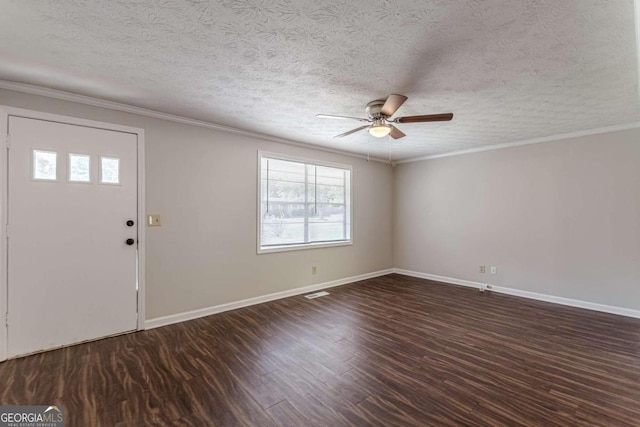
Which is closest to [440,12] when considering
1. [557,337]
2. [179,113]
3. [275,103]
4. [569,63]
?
[569,63]

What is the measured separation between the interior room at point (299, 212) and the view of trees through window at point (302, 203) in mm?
46

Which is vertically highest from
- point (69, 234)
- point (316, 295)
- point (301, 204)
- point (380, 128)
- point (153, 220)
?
point (380, 128)

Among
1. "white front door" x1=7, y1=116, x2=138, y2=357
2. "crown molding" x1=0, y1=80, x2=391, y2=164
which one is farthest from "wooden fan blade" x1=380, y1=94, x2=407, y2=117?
"white front door" x1=7, y1=116, x2=138, y2=357

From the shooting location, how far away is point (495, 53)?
2.03 metres

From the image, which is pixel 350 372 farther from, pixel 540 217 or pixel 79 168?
pixel 540 217

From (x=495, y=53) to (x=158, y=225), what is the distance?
369 cm

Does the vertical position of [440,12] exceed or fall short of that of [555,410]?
it exceeds it

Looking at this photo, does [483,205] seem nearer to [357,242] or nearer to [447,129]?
[447,129]

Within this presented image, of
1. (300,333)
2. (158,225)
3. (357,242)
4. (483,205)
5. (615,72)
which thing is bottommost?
(300,333)

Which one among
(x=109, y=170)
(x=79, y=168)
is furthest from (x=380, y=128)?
(x=79, y=168)

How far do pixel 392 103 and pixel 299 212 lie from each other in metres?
2.64

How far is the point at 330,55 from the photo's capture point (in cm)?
208

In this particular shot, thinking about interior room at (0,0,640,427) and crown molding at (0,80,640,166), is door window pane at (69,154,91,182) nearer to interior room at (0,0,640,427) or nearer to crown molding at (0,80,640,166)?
interior room at (0,0,640,427)

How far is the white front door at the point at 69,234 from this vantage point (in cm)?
257
